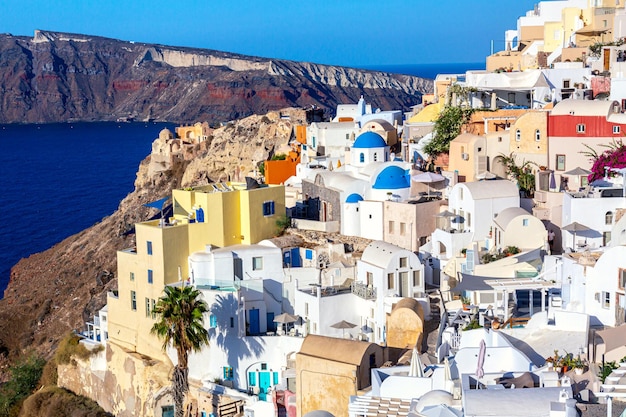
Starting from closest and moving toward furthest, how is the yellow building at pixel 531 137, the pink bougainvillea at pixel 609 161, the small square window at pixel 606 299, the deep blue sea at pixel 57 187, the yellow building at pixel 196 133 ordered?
the small square window at pixel 606 299, the pink bougainvillea at pixel 609 161, the yellow building at pixel 531 137, the yellow building at pixel 196 133, the deep blue sea at pixel 57 187

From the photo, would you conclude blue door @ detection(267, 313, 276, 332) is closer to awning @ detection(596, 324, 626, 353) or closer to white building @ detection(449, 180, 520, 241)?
white building @ detection(449, 180, 520, 241)

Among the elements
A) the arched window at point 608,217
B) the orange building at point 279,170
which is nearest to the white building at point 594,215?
the arched window at point 608,217

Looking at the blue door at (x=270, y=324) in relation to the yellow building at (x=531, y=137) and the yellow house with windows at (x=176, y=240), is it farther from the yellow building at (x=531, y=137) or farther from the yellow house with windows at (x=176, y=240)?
the yellow building at (x=531, y=137)

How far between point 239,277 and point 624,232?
450 inches

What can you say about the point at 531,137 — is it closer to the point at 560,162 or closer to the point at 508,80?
the point at 560,162

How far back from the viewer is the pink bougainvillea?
33219mm

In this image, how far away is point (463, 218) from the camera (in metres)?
33.6

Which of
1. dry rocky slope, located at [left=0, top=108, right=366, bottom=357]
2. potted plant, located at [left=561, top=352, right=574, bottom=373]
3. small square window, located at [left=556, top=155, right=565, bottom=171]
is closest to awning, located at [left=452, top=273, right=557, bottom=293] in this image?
potted plant, located at [left=561, top=352, right=574, bottom=373]

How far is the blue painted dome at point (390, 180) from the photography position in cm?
3597

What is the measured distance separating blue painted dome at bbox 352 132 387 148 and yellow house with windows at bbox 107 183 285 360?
5638mm

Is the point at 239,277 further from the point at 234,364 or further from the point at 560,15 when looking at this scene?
the point at 560,15

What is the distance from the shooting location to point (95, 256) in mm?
53594

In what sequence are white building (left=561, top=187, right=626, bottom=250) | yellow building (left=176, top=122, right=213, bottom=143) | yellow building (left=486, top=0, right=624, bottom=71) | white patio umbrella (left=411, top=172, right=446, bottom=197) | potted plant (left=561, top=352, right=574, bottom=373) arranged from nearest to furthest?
potted plant (left=561, top=352, right=574, bottom=373)
white building (left=561, top=187, right=626, bottom=250)
white patio umbrella (left=411, top=172, right=446, bottom=197)
yellow building (left=486, top=0, right=624, bottom=71)
yellow building (left=176, top=122, right=213, bottom=143)

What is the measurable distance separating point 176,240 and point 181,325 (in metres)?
4.33
